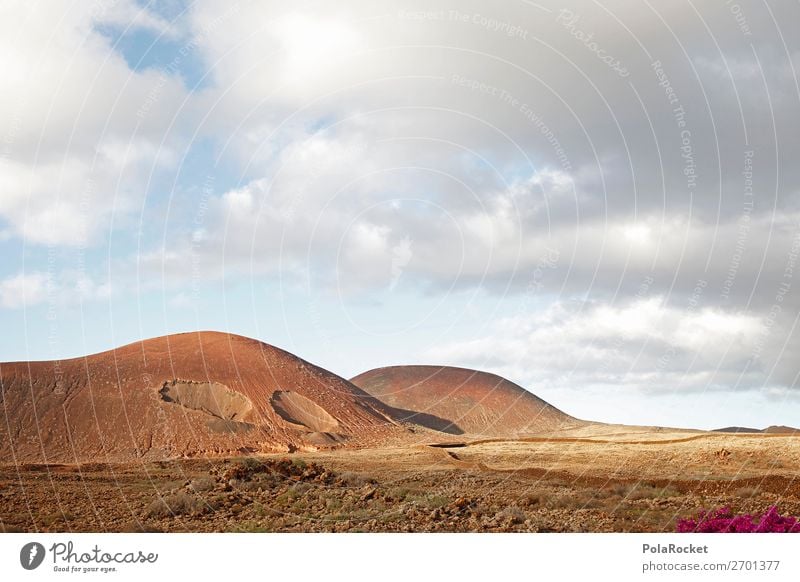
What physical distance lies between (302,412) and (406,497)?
59.7m

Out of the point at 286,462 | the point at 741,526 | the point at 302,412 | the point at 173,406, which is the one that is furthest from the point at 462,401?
the point at 741,526

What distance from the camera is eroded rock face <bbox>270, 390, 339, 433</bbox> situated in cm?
A: 8162

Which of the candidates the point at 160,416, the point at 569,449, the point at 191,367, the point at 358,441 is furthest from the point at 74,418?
the point at 569,449

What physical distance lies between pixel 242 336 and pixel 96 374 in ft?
82.5

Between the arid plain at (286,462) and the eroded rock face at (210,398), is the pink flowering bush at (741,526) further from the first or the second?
the eroded rock face at (210,398)

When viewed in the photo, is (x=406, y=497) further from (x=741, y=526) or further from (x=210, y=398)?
(x=210, y=398)

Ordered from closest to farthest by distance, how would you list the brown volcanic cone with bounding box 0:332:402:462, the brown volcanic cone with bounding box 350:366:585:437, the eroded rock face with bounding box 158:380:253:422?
the brown volcanic cone with bounding box 0:332:402:462 → the eroded rock face with bounding box 158:380:253:422 → the brown volcanic cone with bounding box 350:366:585:437

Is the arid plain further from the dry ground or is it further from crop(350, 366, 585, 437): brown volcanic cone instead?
crop(350, 366, 585, 437): brown volcanic cone

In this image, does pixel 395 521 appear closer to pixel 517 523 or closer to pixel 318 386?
pixel 517 523

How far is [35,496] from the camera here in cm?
2973
